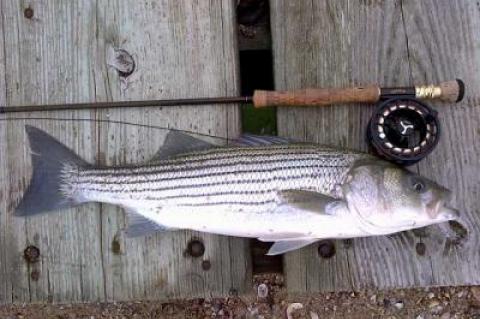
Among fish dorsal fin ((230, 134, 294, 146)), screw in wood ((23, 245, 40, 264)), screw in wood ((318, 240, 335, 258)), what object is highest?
fish dorsal fin ((230, 134, 294, 146))

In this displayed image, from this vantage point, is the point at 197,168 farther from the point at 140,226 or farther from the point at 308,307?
the point at 308,307

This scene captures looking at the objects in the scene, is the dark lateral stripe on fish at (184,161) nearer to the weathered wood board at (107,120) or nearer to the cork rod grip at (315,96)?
the weathered wood board at (107,120)

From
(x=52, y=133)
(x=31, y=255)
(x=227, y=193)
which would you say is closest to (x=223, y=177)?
(x=227, y=193)

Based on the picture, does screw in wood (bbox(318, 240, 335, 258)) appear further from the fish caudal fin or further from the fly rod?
the fish caudal fin

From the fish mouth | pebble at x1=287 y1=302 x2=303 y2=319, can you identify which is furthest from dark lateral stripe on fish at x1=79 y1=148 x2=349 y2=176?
pebble at x1=287 y1=302 x2=303 y2=319

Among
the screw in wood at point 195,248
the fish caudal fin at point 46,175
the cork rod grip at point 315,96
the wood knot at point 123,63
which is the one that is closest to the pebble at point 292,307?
the screw in wood at point 195,248

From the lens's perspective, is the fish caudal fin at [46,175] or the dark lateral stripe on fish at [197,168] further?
the fish caudal fin at [46,175]
